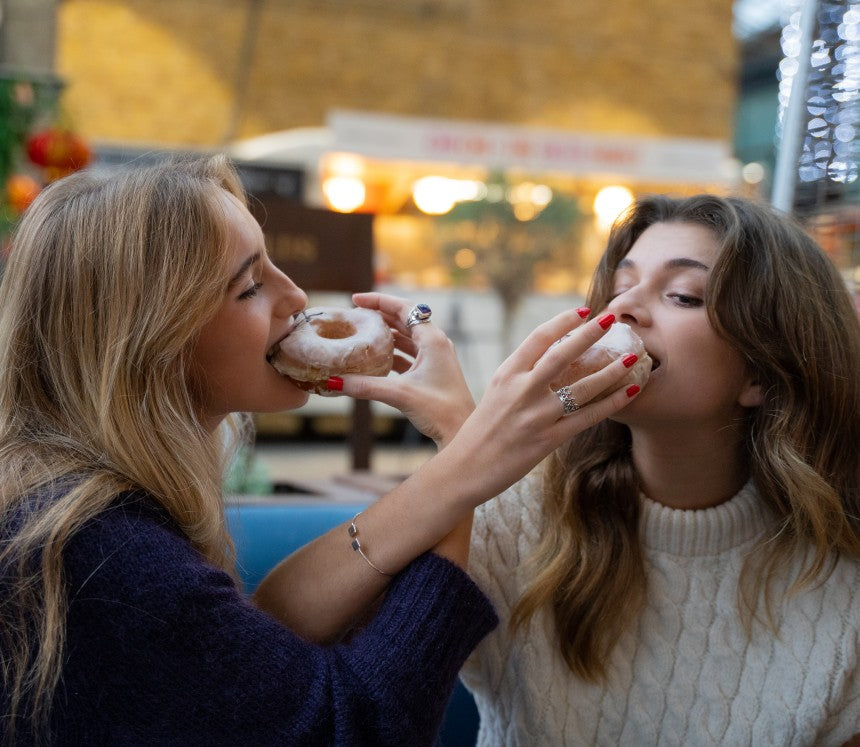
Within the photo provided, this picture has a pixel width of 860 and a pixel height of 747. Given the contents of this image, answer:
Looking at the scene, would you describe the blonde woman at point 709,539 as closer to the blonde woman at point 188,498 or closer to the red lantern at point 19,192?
the blonde woman at point 188,498

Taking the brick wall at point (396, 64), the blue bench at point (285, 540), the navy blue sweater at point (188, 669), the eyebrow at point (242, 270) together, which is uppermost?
the brick wall at point (396, 64)

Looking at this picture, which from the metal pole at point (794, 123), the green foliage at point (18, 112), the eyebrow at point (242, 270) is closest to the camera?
the eyebrow at point (242, 270)

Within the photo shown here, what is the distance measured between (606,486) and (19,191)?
101 inches

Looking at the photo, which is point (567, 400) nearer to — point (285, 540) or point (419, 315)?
point (419, 315)

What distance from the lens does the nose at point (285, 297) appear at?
1489 mm

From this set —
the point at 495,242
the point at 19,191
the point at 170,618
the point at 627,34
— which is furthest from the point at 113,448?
the point at 627,34

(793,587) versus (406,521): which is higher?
(406,521)

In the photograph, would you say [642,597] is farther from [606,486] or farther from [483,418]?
[483,418]

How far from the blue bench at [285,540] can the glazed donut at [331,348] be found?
67cm

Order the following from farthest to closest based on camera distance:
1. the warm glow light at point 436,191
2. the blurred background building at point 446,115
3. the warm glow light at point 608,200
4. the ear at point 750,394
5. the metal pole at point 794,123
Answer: the warm glow light at point 608,200 → the warm glow light at point 436,191 → the blurred background building at point 446,115 → the metal pole at point 794,123 → the ear at point 750,394

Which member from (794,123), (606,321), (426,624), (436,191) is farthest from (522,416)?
(436,191)

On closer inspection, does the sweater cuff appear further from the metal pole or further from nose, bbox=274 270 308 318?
the metal pole

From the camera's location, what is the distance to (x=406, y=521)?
1.30 meters

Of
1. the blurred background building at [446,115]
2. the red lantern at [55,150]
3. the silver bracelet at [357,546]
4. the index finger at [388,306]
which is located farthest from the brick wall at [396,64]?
the silver bracelet at [357,546]
